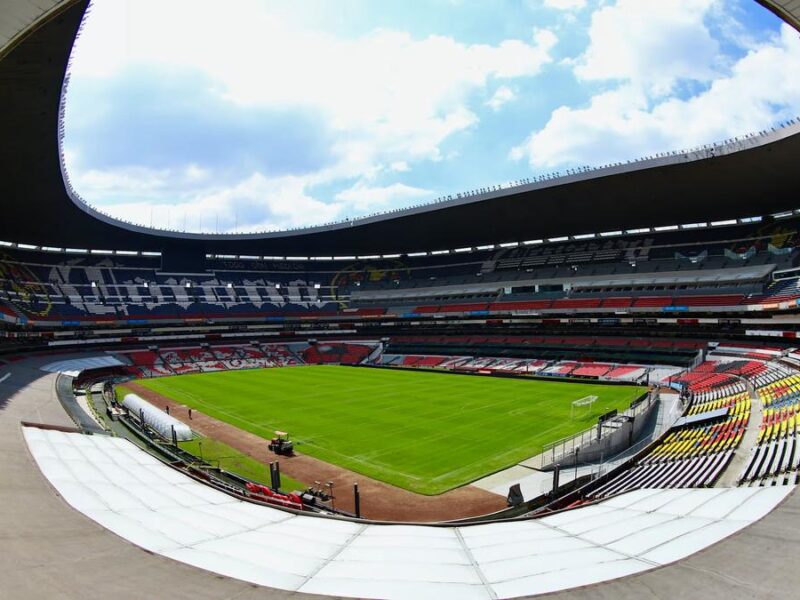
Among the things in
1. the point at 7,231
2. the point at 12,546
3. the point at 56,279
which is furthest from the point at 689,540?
the point at 56,279

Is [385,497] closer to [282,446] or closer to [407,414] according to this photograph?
[282,446]

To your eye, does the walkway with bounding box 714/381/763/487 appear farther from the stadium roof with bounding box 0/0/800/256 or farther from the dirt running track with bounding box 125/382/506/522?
the stadium roof with bounding box 0/0/800/256

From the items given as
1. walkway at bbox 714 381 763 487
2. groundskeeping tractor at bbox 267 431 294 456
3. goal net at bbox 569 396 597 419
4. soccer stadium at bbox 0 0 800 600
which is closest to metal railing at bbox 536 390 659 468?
soccer stadium at bbox 0 0 800 600

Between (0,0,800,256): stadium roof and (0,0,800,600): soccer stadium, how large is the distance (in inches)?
9.3

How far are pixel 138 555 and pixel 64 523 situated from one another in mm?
2569

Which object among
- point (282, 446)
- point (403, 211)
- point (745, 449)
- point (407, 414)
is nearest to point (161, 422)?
point (282, 446)

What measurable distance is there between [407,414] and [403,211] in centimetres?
3029

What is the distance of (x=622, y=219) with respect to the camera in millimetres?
51594

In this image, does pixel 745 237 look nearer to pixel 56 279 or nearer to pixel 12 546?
pixel 12 546

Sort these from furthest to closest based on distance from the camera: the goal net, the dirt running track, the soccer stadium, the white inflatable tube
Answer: the goal net → the white inflatable tube → the dirt running track → the soccer stadium

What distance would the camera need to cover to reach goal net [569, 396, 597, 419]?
29263 mm

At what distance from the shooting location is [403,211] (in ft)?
182

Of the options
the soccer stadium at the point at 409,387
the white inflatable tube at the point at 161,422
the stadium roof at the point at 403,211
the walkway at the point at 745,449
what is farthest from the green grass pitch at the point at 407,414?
the stadium roof at the point at 403,211

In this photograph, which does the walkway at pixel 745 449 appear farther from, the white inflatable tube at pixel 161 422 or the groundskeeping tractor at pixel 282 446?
the white inflatable tube at pixel 161 422
